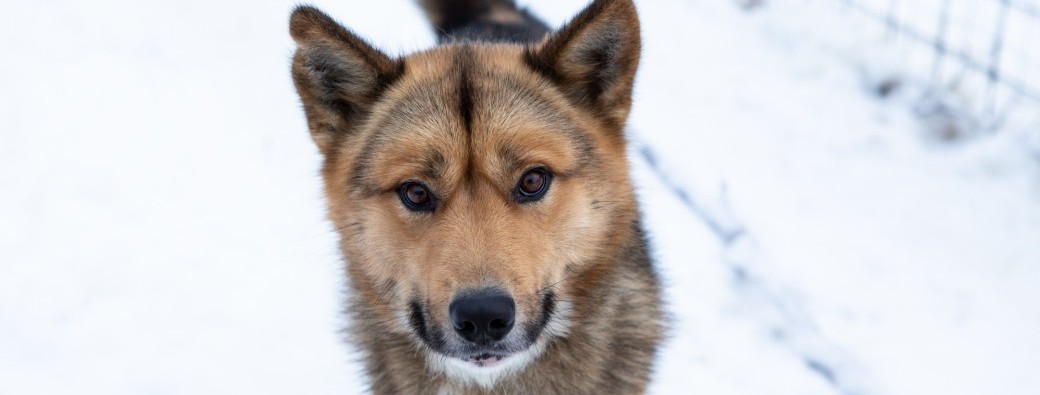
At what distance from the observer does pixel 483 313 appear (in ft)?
9.86

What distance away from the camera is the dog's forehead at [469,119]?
3.27 meters

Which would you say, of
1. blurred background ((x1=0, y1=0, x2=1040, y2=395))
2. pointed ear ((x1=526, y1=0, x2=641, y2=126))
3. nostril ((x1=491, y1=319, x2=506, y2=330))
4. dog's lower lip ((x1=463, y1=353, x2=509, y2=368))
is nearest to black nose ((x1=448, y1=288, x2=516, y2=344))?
nostril ((x1=491, y1=319, x2=506, y2=330))

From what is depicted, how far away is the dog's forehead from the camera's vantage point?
129 inches

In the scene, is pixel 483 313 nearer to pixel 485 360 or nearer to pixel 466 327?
pixel 466 327

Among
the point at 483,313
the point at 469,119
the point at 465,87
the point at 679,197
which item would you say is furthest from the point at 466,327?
the point at 679,197

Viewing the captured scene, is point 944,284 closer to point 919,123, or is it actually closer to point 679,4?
point 919,123

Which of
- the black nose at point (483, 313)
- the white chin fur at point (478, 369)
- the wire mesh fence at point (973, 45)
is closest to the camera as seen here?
the black nose at point (483, 313)

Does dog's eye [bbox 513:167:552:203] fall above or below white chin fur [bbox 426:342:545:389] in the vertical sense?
above

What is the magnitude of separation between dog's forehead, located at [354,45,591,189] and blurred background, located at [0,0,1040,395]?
82 cm

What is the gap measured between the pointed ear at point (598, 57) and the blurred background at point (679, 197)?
0.64 m

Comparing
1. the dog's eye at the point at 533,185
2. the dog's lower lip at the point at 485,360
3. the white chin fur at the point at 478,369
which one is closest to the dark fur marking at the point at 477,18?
the dog's eye at the point at 533,185

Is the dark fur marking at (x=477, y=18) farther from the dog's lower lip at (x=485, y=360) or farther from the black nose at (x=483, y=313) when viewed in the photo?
the black nose at (x=483, y=313)

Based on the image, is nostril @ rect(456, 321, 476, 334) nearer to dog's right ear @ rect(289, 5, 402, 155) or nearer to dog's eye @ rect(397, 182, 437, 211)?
dog's eye @ rect(397, 182, 437, 211)

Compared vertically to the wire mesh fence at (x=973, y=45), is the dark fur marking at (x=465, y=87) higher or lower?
higher
